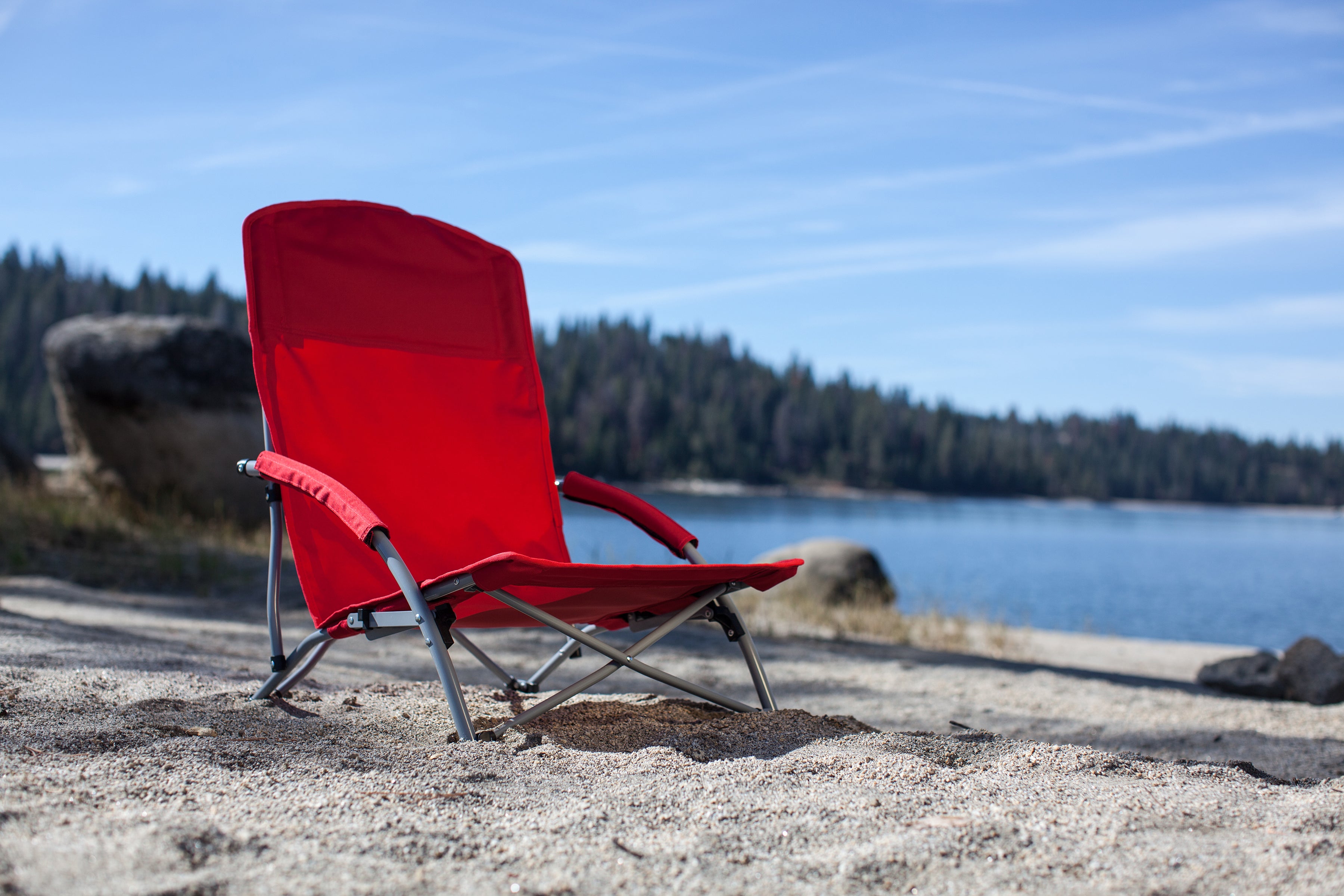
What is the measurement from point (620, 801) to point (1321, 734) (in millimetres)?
3267

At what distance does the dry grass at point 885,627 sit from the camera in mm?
6934

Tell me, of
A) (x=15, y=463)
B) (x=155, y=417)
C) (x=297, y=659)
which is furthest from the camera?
(x=15, y=463)

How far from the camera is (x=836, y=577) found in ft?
31.0

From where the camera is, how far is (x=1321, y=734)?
3.62 meters

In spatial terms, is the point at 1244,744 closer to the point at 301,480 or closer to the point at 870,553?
the point at 301,480

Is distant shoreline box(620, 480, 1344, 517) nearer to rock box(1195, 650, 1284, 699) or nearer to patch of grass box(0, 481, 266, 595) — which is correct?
patch of grass box(0, 481, 266, 595)

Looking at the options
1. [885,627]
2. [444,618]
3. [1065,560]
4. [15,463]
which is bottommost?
[1065,560]

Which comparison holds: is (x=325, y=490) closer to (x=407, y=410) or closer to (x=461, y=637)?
(x=461, y=637)

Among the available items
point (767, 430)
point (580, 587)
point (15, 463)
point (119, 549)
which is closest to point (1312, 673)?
point (580, 587)

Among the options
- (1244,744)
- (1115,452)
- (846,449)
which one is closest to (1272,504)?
(1115,452)

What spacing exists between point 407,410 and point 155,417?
8.03m

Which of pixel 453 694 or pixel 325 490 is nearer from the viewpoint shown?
pixel 453 694

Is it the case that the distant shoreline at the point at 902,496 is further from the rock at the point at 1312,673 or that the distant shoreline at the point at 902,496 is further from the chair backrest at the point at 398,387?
the chair backrest at the point at 398,387

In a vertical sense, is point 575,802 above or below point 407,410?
below
